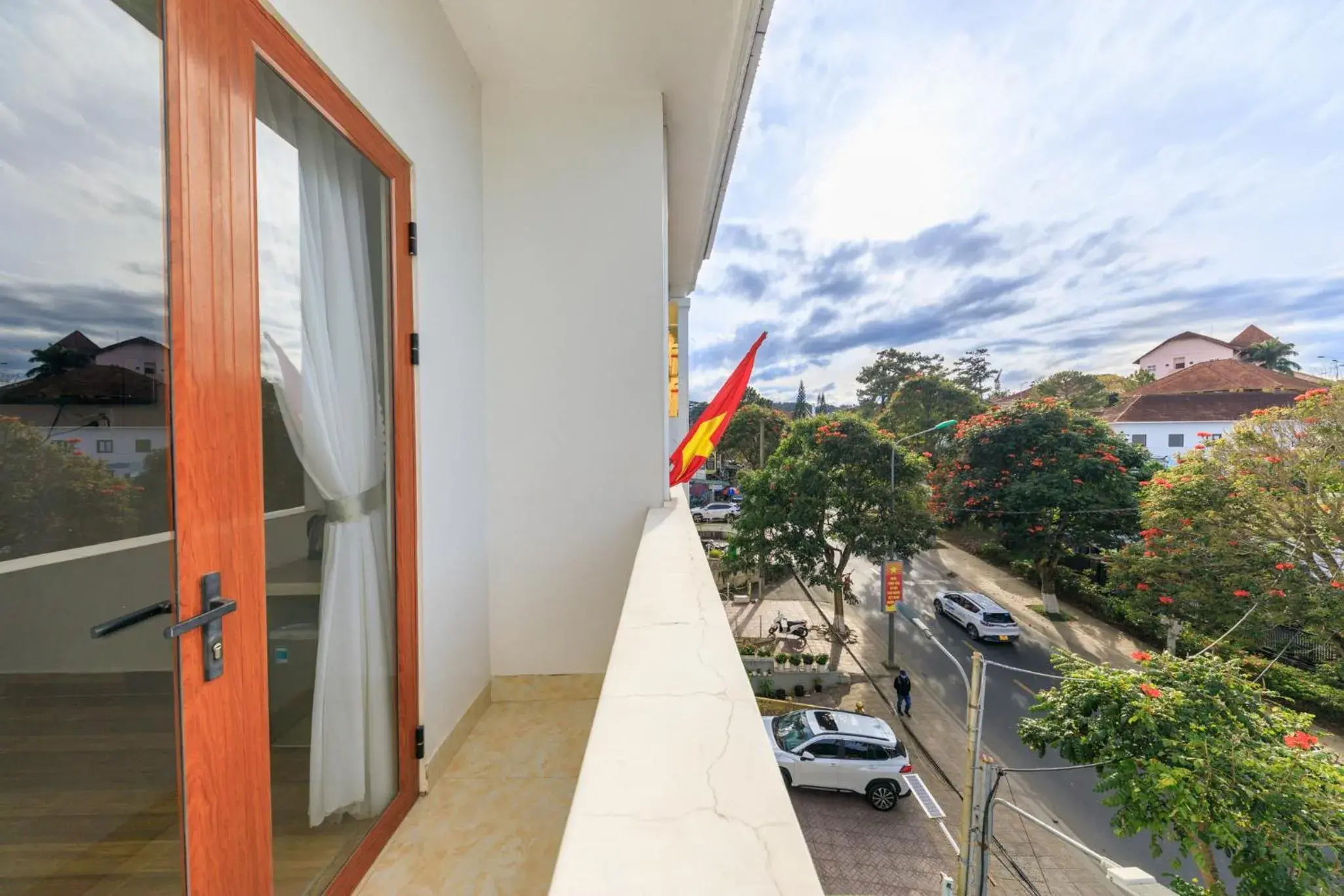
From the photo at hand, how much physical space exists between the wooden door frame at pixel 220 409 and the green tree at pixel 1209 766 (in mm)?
5525

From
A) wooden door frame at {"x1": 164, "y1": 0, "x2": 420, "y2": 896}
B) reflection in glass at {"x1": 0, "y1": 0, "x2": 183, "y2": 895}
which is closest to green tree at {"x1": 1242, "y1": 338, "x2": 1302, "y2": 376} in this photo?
wooden door frame at {"x1": 164, "y1": 0, "x2": 420, "y2": 896}

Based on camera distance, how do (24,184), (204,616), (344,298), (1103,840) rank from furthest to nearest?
1. (1103,840)
2. (344,298)
3. (204,616)
4. (24,184)

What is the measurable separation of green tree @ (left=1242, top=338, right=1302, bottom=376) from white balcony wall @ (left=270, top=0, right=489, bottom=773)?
24.9 m

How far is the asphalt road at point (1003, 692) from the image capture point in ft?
17.6

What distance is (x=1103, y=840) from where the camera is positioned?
527 cm

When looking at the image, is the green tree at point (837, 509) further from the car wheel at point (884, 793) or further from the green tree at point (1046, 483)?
the car wheel at point (884, 793)

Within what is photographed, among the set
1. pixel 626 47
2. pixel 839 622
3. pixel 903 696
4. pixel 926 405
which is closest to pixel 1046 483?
pixel 839 622

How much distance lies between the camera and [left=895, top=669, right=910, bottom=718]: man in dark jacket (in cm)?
711

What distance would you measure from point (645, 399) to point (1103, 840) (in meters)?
7.22

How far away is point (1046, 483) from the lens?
397 inches

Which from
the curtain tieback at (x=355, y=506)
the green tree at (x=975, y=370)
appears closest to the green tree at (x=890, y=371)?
the green tree at (x=975, y=370)

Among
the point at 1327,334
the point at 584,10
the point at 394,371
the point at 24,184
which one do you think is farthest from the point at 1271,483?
the point at 1327,334

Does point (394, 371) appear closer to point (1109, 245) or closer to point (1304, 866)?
point (1304, 866)

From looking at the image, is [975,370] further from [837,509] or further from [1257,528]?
[1257,528]
